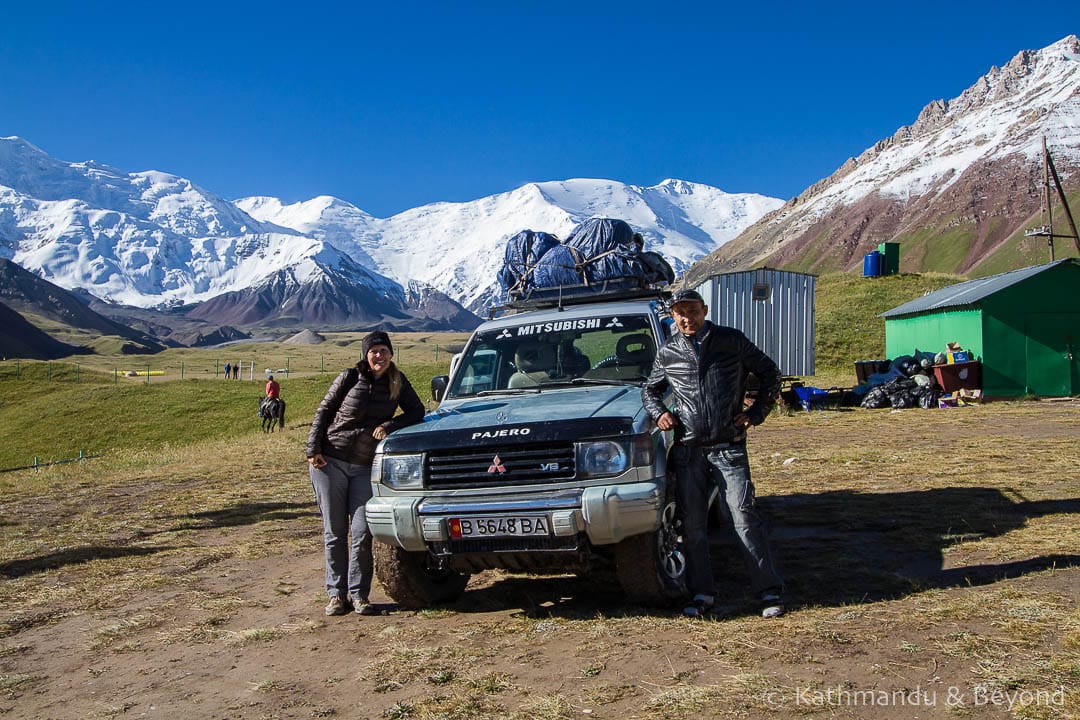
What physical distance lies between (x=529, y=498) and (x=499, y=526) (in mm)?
236

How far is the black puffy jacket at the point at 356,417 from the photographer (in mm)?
5902

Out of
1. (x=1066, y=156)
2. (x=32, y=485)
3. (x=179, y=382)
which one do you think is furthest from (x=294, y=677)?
(x=1066, y=156)

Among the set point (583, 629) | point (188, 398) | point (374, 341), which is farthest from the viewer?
point (188, 398)

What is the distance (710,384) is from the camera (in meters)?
5.29

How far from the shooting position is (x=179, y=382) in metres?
48.2

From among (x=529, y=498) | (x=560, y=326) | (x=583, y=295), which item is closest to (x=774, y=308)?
(x=583, y=295)

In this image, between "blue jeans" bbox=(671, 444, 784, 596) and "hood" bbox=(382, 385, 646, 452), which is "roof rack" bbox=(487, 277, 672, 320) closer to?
"hood" bbox=(382, 385, 646, 452)

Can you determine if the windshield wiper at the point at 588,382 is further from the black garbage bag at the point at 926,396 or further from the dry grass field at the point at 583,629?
the black garbage bag at the point at 926,396

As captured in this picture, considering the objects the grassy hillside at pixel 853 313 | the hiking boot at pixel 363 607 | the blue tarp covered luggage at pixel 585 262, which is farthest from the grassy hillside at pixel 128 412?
the hiking boot at pixel 363 607

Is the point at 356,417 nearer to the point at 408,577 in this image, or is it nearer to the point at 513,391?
the point at 408,577

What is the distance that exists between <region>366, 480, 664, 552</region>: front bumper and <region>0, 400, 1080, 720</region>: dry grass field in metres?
0.62

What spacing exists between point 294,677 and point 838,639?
2955mm

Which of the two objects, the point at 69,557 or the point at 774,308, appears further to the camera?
the point at 774,308

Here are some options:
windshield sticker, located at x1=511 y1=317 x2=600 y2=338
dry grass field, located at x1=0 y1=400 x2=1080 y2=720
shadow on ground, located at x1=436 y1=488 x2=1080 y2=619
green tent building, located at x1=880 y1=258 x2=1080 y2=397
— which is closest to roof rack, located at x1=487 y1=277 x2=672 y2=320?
windshield sticker, located at x1=511 y1=317 x2=600 y2=338
